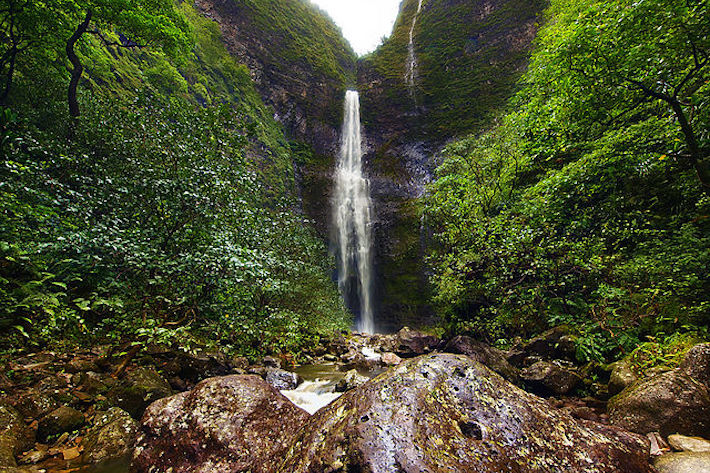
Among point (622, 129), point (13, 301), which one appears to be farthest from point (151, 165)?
point (622, 129)

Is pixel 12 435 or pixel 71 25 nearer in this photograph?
pixel 12 435

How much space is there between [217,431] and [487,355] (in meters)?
5.78

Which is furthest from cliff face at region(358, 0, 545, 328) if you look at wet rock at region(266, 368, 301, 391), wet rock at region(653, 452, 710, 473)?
wet rock at region(653, 452, 710, 473)

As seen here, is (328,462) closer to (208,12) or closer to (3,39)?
(3,39)

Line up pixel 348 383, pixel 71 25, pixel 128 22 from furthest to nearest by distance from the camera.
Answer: pixel 128 22 → pixel 71 25 → pixel 348 383

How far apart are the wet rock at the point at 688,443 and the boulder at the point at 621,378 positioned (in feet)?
4.21

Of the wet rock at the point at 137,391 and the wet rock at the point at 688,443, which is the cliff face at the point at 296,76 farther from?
the wet rock at the point at 688,443

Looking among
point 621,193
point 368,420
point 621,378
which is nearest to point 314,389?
point 368,420

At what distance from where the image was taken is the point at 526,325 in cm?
782

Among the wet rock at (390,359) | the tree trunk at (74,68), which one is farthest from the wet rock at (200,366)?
the tree trunk at (74,68)

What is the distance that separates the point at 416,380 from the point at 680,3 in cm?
700

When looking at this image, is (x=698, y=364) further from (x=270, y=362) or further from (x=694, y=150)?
(x=270, y=362)

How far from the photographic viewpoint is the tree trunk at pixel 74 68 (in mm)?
7363

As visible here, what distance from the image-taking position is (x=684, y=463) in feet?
7.24
